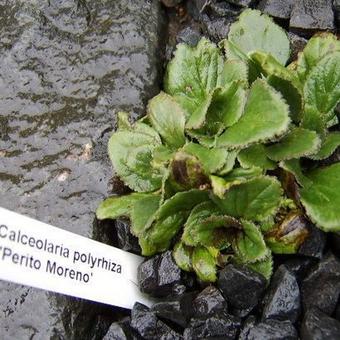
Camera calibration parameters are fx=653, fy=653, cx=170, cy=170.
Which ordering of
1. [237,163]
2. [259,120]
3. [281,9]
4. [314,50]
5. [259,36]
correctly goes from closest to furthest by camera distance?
[259,120], [237,163], [314,50], [259,36], [281,9]

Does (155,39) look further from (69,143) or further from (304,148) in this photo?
(304,148)

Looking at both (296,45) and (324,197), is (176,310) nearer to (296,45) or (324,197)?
(324,197)

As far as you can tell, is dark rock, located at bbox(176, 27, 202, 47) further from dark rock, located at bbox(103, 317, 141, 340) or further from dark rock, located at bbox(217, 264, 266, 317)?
dark rock, located at bbox(103, 317, 141, 340)

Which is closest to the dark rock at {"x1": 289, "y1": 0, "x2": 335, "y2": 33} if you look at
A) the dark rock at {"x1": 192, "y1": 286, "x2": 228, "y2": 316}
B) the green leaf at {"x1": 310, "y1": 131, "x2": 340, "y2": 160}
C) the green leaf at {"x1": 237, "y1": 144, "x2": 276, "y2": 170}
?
the green leaf at {"x1": 310, "y1": 131, "x2": 340, "y2": 160}

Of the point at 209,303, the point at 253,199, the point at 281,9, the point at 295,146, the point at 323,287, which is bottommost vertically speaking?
the point at 209,303

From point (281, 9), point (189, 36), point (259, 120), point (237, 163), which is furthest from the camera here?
point (189, 36)

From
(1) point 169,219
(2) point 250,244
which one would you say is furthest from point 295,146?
(1) point 169,219

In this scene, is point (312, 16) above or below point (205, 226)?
above

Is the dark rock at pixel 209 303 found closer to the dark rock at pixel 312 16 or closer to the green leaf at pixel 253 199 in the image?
the green leaf at pixel 253 199
